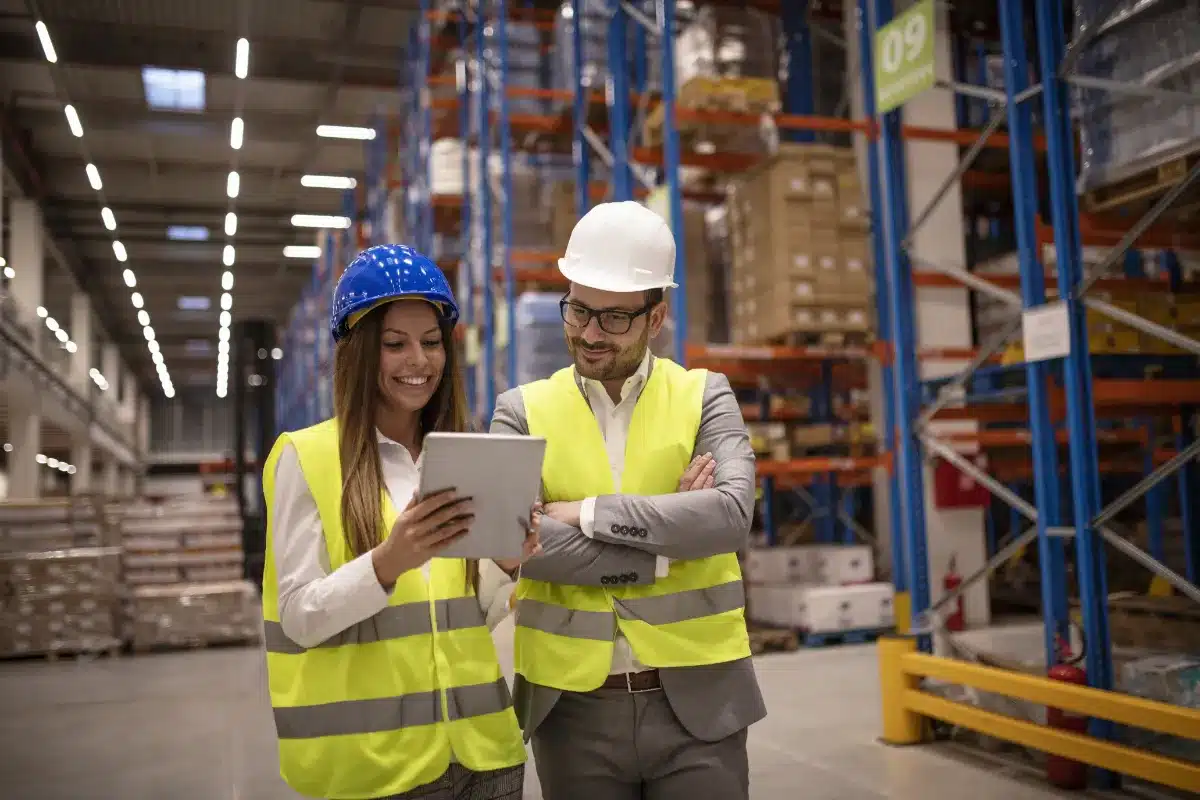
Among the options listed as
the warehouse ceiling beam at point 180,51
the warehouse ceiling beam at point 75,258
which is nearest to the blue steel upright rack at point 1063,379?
the warehouse ceiling beam at point 180,51

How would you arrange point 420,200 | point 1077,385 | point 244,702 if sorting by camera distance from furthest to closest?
point 420,200, point 244,702, point 1077,385

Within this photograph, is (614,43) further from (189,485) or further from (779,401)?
(189,485)

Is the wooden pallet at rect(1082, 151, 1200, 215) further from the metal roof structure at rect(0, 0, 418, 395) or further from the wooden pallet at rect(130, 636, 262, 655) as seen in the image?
the metal roof structure at rect(0, 0, 418, 395)

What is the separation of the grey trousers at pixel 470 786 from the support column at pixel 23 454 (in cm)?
2138

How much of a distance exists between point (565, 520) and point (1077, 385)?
3.16 metres

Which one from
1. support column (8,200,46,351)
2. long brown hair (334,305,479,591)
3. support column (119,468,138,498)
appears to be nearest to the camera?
long brown hair (334,305,479,591)

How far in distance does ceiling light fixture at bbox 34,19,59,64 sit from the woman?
16.2m

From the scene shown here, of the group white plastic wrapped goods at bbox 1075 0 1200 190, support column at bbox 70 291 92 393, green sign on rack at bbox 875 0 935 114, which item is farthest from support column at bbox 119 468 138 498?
white plastic wrapped goods at bbox 1075 0 1200 190

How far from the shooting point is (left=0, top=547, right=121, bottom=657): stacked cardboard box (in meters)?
10.6

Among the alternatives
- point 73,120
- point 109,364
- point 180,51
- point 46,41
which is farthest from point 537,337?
point 109,364

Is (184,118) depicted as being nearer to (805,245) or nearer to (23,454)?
(23,454)

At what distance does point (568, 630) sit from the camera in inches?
79.5

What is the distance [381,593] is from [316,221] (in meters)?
24.6

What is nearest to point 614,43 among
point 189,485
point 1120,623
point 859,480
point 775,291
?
point 775,291
